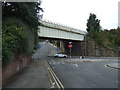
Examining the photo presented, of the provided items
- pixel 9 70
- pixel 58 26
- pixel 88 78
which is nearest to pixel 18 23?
pixel 9 70

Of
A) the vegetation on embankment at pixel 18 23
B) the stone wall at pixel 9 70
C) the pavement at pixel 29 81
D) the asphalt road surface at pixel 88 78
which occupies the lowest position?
the asphalt road surface at pixel 88 78

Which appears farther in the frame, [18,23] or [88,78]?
[18,23]

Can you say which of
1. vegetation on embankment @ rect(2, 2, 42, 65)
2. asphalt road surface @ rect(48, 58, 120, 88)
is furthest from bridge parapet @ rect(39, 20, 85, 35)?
asphalt road surface @ rect(48, 58, 120, 88)

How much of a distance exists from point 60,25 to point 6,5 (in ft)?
93.4

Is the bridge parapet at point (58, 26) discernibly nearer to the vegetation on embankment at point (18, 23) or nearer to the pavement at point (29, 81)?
the vegetation on embankment at point (18, 23)

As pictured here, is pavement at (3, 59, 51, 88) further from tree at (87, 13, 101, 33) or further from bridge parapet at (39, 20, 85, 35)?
tree at (87, 13, 101, 33)

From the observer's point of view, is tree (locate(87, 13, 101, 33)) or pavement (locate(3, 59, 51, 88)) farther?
tree (locate(87, 13, 101, 33))

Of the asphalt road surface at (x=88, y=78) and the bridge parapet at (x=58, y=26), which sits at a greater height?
the bridge parapet at (x=58, y=26)

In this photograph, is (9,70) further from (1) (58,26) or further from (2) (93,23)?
(2) (93,23)

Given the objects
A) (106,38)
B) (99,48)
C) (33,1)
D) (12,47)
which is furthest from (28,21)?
(106,38)

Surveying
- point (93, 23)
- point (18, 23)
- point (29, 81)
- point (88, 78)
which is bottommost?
point (88, 78)

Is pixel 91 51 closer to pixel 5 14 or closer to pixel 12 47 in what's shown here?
pixel 5 14

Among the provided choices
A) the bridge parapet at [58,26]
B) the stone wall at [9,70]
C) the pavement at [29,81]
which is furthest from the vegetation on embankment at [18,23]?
the bridge parapet at [58,26]

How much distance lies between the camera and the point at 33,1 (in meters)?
25.0
